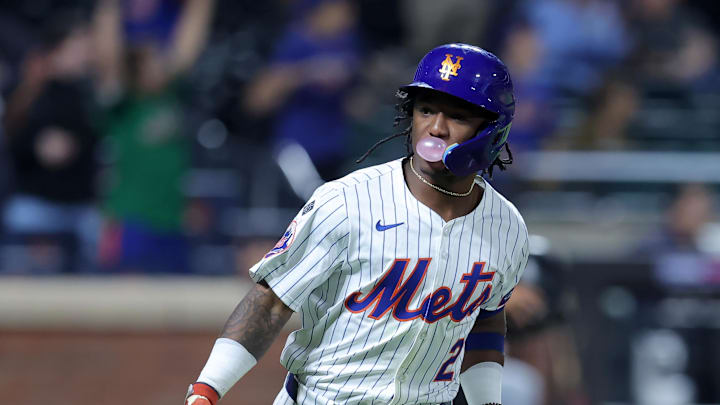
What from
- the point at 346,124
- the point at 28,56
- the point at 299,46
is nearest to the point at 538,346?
the point at 346,124

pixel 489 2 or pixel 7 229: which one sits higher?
pixel 489 2

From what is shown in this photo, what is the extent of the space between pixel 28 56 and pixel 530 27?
10.6 feet

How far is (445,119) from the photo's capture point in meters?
2.85

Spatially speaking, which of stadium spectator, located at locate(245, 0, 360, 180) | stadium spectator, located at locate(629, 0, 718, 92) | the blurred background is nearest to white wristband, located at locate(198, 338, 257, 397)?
the blurred background

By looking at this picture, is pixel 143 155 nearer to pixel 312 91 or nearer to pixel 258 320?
pixel 312 91

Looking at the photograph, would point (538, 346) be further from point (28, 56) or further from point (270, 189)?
point (28, 56)

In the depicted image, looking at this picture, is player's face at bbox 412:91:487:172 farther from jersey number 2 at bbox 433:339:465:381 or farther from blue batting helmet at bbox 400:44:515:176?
jersey number 2 at bbox 433:339:465:381

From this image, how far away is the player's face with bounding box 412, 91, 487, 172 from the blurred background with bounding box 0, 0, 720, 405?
3413 mm

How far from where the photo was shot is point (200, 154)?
22.5 ft

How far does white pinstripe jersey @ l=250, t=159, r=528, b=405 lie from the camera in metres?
2.82

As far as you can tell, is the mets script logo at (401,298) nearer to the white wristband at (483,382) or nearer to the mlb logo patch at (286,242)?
the mlb logo patch at (286,242)

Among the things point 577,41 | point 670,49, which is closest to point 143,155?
point 577,41

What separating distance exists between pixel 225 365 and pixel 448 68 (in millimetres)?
929

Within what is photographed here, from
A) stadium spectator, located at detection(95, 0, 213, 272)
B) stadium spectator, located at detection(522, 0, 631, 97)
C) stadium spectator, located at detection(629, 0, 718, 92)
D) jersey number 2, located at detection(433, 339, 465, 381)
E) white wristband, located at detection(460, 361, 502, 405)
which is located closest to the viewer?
jersey number 2, located at detection(433, 339, 465, 381)
